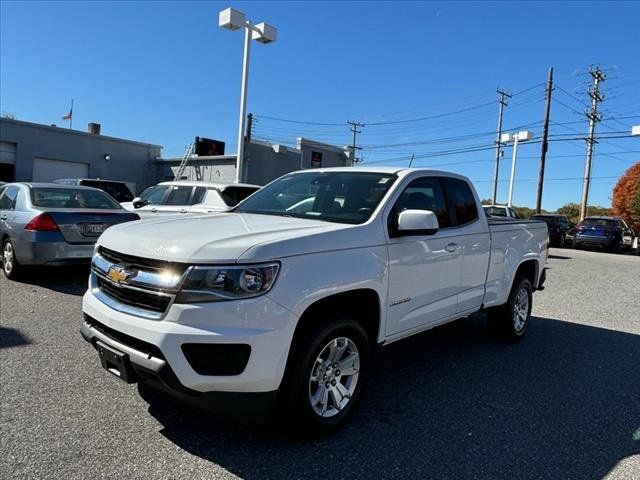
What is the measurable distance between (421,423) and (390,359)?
1.40 meters

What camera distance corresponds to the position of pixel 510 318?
223 inches

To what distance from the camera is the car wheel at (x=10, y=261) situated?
25.0 feet

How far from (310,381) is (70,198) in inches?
254

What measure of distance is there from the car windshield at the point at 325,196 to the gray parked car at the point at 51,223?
3763 mm

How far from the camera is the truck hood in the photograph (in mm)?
2828

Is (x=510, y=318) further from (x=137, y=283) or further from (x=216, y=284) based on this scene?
(x=137, y=283)

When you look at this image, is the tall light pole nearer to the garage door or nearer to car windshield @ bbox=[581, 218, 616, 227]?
the garage door

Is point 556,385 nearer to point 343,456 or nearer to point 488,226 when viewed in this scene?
point 488,226

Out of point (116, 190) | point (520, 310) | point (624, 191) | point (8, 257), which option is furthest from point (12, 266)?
point (624, 191)

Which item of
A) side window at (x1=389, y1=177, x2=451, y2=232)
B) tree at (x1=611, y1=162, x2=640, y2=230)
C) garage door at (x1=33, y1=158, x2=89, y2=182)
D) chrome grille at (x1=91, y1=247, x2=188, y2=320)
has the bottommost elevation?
chrome grille at (x1=91, y1=247, x2=188, y2=320)

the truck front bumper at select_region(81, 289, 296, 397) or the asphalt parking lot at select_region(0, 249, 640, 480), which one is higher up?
the truck front bumper at select_region(81, 289, 296, 397)

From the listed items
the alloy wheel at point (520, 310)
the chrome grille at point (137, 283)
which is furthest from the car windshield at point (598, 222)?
the chrome grille at point (137, 283)

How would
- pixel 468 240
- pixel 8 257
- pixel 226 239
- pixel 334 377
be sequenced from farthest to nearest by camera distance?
pixel 8 257 → pixel 468 240 → pixel 334 377 → pixel 226 239

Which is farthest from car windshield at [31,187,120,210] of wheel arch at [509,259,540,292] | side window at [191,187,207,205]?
wheel arch at [509,259,540,292]
